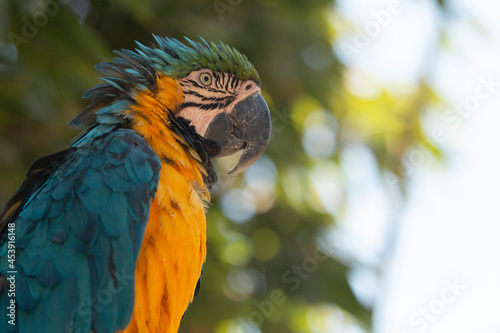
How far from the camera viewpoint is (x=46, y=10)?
3.80m

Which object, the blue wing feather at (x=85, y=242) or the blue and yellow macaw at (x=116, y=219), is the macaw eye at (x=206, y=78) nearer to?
the blue and yellow macaw at (x=116, y=219)

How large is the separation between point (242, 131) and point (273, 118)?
222cm

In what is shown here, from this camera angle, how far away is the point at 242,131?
301 cm

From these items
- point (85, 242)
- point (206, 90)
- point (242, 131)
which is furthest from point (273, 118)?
point (85, 242)

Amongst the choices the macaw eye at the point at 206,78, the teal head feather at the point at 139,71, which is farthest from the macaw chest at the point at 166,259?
the macaw eye at the point at 206,78

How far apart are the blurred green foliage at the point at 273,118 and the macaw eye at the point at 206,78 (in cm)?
107

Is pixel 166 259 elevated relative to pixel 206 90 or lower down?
lower down

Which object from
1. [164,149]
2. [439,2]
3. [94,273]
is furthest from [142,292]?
[439,2]

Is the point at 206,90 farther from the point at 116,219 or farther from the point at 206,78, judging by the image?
the point at 116,219

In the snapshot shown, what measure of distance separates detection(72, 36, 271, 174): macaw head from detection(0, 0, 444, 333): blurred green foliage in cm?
94

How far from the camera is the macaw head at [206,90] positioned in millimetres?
2820

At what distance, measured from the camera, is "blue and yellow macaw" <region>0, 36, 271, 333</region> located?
2.33 metres

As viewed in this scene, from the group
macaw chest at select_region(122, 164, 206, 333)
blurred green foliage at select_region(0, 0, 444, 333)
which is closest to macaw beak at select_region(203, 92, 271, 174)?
macaw chest at select_region(122, 164, 206, 333)

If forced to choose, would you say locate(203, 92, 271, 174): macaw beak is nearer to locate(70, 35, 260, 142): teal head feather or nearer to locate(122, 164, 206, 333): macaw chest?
locate(70, 35, 260, 142): teal head feather
